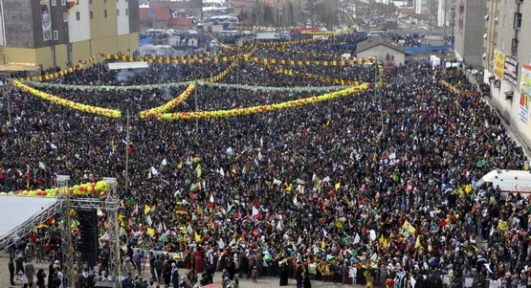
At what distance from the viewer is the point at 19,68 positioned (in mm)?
47031

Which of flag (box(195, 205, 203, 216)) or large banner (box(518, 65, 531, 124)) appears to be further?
large banner (box(518, 65, 531, 124))

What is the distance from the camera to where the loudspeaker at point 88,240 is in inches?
647

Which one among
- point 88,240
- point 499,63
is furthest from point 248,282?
point 499,63

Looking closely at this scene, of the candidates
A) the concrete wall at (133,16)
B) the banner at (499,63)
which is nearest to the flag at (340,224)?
the banner at (499,63)

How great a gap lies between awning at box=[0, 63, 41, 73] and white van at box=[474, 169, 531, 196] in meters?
34.8

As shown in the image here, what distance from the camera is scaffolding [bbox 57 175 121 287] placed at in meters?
15.6

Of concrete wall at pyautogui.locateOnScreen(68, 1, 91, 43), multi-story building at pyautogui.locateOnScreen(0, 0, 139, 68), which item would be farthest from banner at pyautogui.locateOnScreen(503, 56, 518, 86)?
concrete wall at pyautogui.locateOnScreen(68, 1, 91, 43)

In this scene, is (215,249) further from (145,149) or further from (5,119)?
(5,119)

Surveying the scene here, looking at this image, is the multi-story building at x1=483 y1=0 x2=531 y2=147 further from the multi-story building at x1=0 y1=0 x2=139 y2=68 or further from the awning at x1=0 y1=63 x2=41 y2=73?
the multi-story building at x1=0 y1=0 x2=139 y2=68

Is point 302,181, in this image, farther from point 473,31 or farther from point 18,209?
point 473,31

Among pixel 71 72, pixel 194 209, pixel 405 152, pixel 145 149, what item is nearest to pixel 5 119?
pixel 145 149

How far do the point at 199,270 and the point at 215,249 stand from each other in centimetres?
67

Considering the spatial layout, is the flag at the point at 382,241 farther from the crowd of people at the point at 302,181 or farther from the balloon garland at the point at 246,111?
the balloon garland at the point at 246,111

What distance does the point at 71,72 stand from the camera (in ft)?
152
